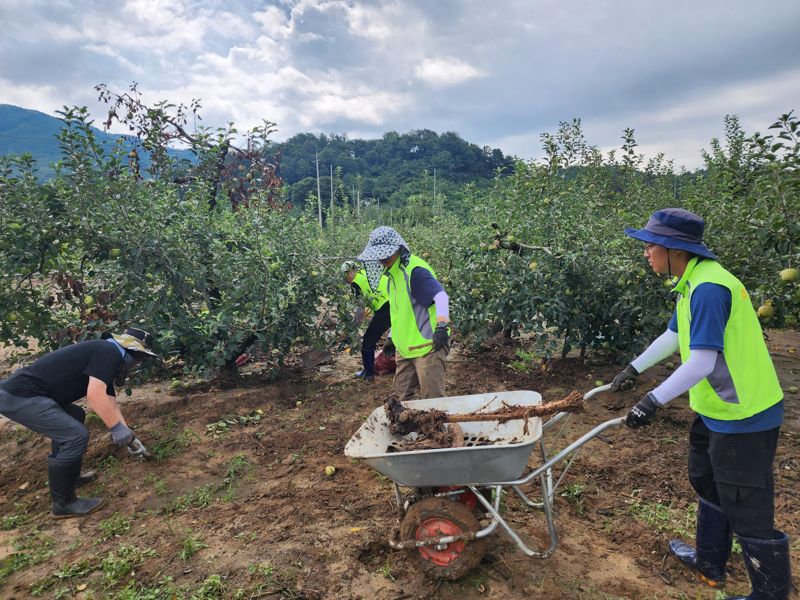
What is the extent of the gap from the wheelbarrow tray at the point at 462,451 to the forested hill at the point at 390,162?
29268 mm

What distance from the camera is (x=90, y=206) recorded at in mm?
4973

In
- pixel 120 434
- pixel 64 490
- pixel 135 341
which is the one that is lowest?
pixel 64 490

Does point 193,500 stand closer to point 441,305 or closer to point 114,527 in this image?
point 114,527

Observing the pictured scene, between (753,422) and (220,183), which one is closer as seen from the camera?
(753,422)

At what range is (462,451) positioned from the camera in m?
2.33

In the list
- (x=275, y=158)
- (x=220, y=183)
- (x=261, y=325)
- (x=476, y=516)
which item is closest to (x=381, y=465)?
(x=476, y=516)

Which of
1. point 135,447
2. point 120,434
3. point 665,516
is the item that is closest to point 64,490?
point 120,434

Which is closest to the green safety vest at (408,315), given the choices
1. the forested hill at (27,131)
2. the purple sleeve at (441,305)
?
the purple sleeve at (441,305)

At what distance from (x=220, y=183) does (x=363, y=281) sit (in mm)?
2264

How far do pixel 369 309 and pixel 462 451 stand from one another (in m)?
3.84

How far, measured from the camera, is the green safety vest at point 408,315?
385 cm

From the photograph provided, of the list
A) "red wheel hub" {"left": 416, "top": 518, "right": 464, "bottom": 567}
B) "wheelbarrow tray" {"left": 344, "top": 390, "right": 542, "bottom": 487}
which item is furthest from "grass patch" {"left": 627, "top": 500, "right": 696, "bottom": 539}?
"red wheel hub" {"left": 416, "top": 518, "right": 464, "bottom": 567}

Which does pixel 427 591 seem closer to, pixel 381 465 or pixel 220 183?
pixel 381 465

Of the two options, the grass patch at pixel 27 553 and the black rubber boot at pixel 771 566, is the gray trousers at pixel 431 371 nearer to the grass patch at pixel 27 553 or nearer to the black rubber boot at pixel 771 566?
the black rubber boot at pixel 771 566
